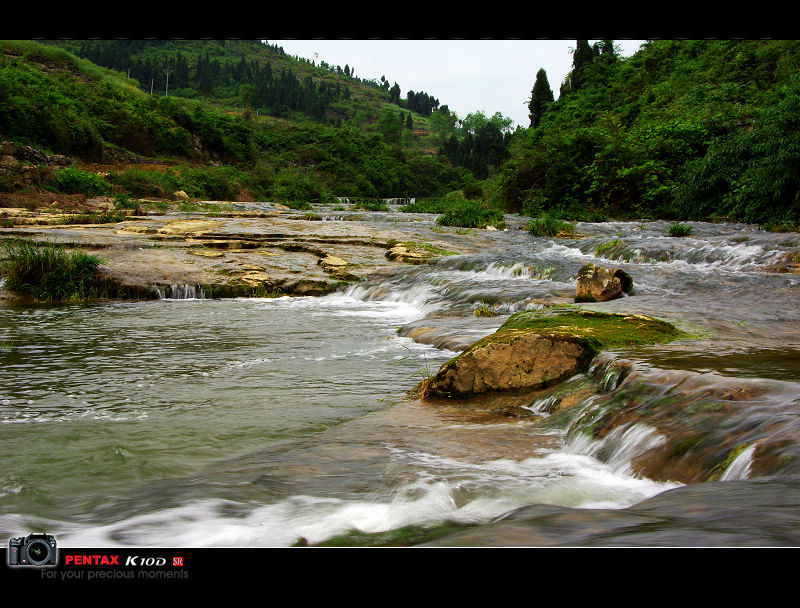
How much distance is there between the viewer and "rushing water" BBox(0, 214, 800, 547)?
275 centimetres

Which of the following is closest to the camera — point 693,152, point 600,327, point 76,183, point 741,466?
point 741,466

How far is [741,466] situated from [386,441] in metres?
2.29

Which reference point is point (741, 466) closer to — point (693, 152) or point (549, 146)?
point (693, 152)

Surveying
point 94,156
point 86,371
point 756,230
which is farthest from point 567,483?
point 94,156

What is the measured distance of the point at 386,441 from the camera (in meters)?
4.31

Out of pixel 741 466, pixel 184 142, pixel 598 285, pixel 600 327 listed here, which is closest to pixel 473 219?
pixel 598 285

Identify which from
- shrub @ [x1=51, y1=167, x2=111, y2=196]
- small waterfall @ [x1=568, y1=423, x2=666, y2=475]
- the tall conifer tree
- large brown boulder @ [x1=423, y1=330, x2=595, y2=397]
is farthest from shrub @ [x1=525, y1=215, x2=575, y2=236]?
the tall conifer tree

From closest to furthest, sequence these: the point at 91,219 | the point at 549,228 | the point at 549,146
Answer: the point at 91,219
the point at 549,228
the point at 549,146

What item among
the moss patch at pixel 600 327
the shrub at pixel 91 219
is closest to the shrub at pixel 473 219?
the shrub at pixel 91 219
